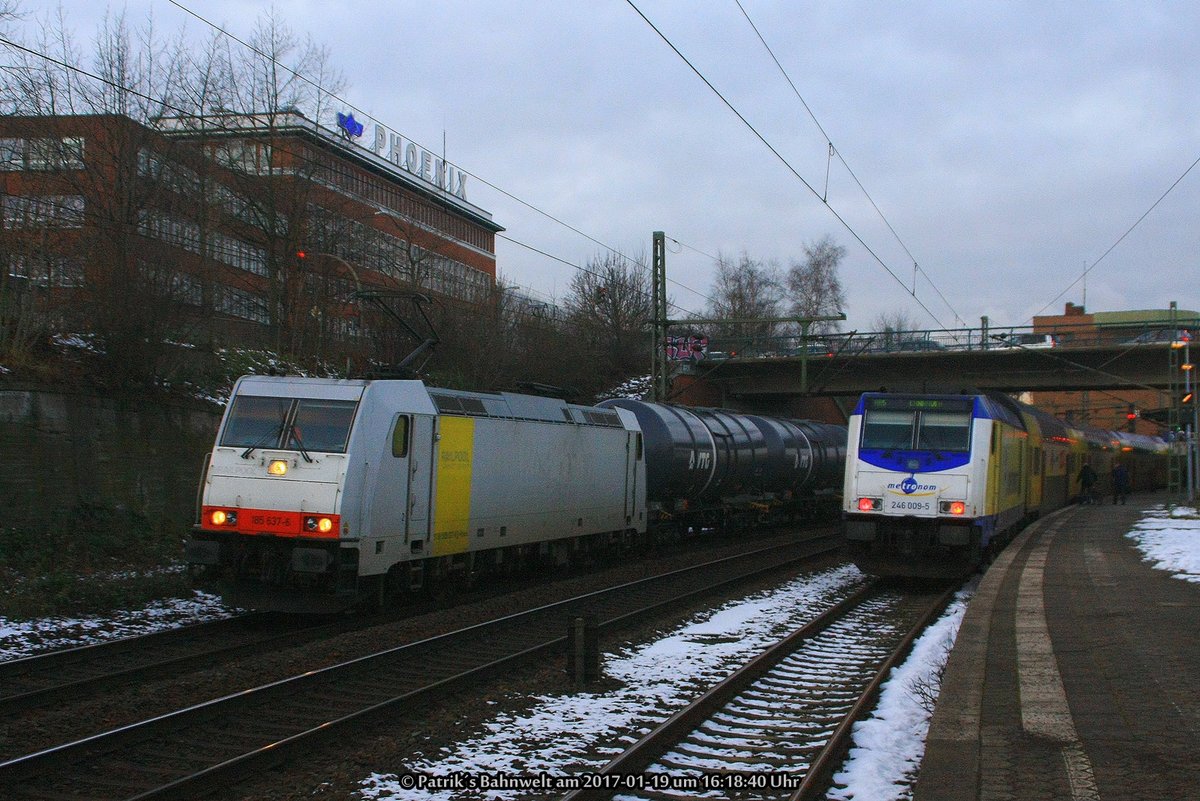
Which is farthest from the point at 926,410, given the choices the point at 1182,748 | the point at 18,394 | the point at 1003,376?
the point at 1003,376

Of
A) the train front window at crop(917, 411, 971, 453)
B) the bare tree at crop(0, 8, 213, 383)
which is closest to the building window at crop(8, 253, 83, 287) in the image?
the bare tree at crop(0, 8, 213, 383)

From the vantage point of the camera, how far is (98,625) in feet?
38.8

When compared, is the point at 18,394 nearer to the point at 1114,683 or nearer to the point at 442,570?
the point at 442,570

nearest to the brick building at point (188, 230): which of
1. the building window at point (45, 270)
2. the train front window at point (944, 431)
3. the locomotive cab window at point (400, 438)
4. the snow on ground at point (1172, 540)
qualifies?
the building window at point (45, 270)

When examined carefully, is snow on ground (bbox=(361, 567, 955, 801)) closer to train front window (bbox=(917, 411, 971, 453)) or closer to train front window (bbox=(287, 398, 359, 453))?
train front window (bbox=(917, 411, 971, 453))

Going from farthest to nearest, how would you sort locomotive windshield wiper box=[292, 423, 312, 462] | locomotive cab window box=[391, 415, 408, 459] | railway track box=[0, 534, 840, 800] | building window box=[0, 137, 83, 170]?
building window box=[0, 137, 83, 170] < locomotive cab window box=[391, 415, 408, 459] < locomotive windshield wiper box=[292, 423, 312, 462] < railway track box=[0, 534, 840, 800]

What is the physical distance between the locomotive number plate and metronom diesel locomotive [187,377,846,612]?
17.4 feet

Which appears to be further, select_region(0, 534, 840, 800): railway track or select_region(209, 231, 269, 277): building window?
select_region(209, 231, 269, 277): building window

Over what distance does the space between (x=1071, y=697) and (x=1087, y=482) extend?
31018 mm

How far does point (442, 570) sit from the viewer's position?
14.0 m

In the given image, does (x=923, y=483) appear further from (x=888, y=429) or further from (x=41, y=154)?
(x=41, y=154)

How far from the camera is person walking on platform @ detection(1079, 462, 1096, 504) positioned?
35844mm

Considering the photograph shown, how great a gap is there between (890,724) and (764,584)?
355 inches

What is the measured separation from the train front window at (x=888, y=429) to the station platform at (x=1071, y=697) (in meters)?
2.74
